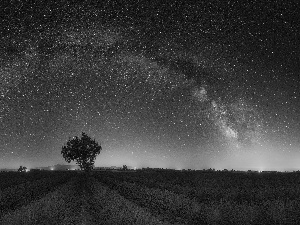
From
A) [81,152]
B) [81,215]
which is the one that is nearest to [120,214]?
[81,215]

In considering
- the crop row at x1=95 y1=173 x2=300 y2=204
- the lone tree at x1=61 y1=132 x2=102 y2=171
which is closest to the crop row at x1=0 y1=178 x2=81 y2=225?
the crop row at x1=95 y1=173 x2=300 y2=204

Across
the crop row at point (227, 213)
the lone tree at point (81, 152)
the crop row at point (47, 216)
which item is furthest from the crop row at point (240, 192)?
the lone tree at point (81, 152)

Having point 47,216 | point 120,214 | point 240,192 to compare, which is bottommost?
point 47,216

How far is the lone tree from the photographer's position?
73812 millimetres

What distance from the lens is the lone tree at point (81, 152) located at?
7381cm

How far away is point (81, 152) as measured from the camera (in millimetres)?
73938

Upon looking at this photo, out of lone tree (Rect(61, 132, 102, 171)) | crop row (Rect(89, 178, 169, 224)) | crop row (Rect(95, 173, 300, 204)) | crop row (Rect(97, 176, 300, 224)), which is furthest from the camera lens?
lone tree (Rect(61, 132, 102, 171))

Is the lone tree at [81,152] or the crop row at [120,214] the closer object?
the crop row at [120,214]

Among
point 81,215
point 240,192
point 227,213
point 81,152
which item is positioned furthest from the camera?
point 81,152

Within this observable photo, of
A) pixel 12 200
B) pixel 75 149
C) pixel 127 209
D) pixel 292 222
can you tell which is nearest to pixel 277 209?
pixel 292 222

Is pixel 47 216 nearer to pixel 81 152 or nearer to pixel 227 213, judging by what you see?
pixel 227 213

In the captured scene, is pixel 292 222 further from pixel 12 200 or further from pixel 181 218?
pixel 12 200

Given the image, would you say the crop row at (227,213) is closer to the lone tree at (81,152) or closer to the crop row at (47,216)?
the crop row at (47,216)

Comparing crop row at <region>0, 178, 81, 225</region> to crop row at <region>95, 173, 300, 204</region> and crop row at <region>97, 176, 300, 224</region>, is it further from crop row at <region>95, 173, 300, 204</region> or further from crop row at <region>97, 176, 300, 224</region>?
crop row at <region>95, 173, 300, 204</region>
